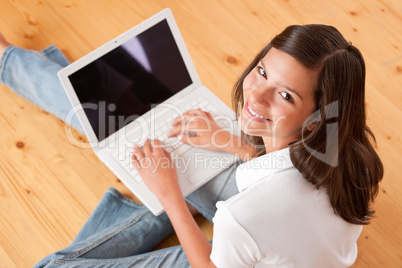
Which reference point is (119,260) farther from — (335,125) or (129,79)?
(335,125)

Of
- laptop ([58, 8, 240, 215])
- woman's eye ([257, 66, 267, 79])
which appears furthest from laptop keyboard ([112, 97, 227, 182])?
woman's eye ([257, 66, 267, 79])

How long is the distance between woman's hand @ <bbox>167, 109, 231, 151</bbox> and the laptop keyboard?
18 millimetres

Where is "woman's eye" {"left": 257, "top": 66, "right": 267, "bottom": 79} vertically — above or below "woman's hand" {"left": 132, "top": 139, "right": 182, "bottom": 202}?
above

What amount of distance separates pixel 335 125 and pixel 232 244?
29cm

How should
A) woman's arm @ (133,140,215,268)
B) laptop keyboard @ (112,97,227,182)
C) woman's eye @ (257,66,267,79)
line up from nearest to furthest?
woman's eye @ (257,66,267,79), woman's arm @ (133,140,215,268), laptop keyboard @ (112,97,227,182)

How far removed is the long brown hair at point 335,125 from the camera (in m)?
0.79

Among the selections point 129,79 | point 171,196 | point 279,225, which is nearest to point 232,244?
point 279,225

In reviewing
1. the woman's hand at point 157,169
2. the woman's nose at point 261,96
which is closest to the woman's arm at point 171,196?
the woman's hand at point 157,169

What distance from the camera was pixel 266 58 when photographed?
0.90 metres

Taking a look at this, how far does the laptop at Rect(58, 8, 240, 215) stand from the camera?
1.09m

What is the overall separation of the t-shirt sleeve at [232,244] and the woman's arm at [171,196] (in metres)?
0.12

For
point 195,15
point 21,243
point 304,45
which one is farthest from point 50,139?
point 304,45

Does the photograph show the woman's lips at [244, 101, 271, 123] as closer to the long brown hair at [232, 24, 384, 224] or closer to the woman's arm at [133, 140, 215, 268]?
the long brown hair at [232, 24, 384, 224]

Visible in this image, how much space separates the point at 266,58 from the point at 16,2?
3.80 feet
